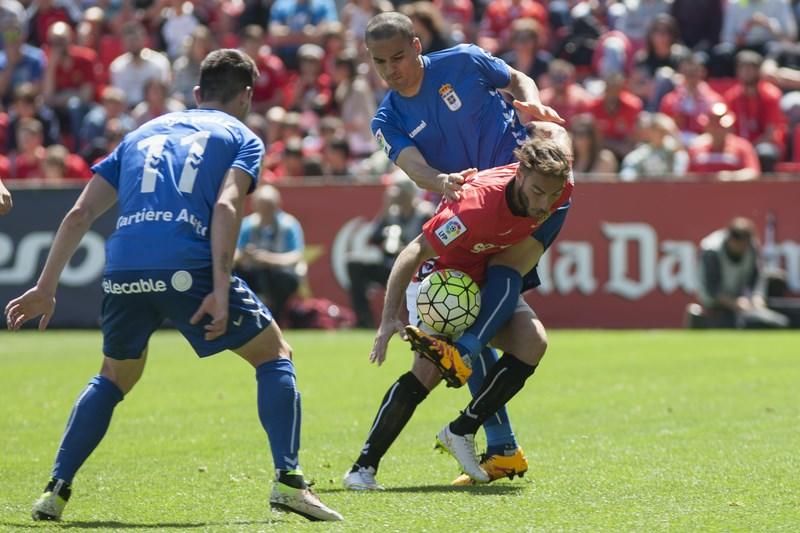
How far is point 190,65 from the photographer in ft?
72.6

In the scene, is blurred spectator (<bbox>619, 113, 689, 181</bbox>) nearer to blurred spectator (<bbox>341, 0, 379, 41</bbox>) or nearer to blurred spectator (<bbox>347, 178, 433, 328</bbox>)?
blurred spectator (<bbox>347, 178, 433, 328</bbox>)

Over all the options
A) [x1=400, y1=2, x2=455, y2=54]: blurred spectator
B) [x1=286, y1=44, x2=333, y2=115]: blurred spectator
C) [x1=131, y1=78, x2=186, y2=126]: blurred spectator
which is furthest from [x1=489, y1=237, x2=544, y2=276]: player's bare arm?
[x1=286, y1=44, x2=333, y2=115]: blurred spectator

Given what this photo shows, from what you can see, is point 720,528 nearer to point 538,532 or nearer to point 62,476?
point 538,532

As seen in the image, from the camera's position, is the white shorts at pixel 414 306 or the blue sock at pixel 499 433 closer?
the white shorts at pixel 414 306

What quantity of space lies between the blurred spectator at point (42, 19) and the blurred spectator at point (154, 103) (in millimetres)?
4052

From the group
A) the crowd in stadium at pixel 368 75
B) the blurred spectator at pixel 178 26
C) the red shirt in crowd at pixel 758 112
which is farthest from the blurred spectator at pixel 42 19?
the red shirt in crowd at pixel 758 112

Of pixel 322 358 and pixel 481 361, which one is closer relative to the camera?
pixel 481 361

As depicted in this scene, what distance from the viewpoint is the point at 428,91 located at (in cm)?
786

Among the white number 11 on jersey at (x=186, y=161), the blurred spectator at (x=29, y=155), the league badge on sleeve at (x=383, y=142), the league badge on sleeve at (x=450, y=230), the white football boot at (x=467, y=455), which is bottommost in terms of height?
the blurred spectator at (x=29, y=155)

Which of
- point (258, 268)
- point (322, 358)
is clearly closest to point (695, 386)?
point (322, 358)

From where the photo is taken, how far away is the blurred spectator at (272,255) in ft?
58.3

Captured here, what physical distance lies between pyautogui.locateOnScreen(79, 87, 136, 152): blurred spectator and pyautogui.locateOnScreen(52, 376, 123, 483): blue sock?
14.6 m

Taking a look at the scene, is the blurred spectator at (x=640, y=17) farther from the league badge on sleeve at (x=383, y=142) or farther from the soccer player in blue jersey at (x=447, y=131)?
the league badge on sleeve at (x=383, y=142)

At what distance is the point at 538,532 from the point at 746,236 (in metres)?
11.4
